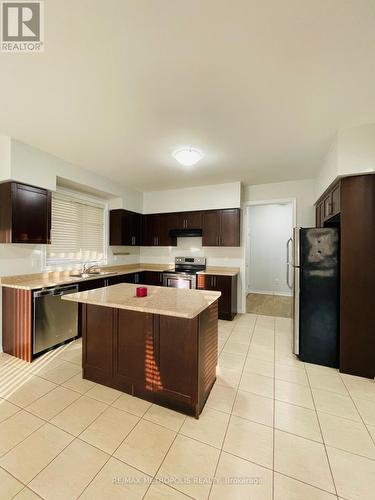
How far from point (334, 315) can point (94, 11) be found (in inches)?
136

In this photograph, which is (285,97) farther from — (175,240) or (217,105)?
(175,240)

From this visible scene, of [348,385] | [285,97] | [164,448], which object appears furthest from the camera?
[348,385]

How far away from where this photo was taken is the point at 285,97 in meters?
1.92

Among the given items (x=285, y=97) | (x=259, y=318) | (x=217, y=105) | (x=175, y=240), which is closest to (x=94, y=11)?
(x=217, y=105)

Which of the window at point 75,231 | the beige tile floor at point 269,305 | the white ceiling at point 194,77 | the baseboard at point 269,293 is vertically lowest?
the beige tile floor at point 269,305

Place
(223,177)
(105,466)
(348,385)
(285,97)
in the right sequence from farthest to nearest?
(223,177) < (348,385) < (285,97) < (105,466)

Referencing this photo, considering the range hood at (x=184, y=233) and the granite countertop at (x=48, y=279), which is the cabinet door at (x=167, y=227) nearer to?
the range hood at (x=184, y=233)

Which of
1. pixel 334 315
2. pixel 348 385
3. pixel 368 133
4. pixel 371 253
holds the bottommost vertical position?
pixel 348 385

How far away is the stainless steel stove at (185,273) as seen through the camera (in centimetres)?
448

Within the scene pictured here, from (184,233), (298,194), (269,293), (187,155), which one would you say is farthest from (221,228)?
(269,293)

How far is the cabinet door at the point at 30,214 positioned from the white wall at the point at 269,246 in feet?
16.3

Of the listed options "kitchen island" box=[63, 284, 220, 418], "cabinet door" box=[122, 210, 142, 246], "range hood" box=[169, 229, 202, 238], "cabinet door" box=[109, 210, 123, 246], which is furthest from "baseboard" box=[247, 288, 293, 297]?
"kitchen island" box=[63, 284, 220, 418]

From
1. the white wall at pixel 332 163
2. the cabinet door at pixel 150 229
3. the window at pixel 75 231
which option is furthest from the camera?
the cabinet door at pixel 150 229

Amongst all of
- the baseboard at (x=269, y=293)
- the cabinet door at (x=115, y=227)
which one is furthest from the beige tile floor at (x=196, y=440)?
the baseboard at (x=269, y=293)
